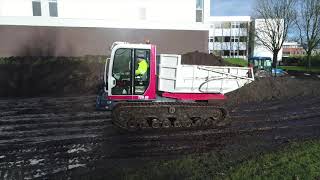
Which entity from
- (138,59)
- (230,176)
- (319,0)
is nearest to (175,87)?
(138,59)

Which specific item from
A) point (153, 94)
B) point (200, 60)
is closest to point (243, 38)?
point (200, 60)

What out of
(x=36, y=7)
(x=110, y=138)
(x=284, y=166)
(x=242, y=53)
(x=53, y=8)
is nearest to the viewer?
(x=284, y=166)

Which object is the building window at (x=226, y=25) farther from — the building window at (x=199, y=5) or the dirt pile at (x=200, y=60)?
the dirt pile at (x=200, y=60)

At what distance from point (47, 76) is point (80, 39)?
218 inches

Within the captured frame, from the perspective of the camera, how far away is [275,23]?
49188 millimetres

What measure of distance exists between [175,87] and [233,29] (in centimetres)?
6625

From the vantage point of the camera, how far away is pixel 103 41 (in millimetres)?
26266

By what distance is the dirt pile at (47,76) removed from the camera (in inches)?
806

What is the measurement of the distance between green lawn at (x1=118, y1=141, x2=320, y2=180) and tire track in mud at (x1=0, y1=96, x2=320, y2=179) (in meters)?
0.98

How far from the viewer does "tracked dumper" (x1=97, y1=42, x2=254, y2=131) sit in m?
10.5

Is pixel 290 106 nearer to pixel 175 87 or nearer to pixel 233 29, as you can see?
pixel 175 87

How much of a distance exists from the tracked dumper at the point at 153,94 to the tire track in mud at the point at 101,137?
0.60m

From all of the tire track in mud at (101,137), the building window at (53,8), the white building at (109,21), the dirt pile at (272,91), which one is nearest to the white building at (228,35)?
the white building at (109,21)

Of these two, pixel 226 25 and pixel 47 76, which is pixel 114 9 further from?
pixel 226 25
